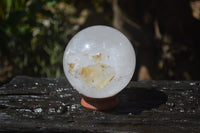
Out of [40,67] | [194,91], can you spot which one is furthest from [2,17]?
[194,91]

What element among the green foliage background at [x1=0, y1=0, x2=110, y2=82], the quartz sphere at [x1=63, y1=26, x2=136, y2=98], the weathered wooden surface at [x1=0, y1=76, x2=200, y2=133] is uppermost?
the green foliage background at [x1=0, y1=0, x2=110, y2=82]

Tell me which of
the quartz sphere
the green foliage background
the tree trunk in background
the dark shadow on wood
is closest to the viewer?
the quartz sphere

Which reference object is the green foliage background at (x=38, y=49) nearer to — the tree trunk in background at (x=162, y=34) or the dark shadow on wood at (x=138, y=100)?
the tree trunk in background at (x=162, y=34)

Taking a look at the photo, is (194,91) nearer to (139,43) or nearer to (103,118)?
(103,118)

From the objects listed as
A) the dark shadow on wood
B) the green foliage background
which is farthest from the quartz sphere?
the green foliage background

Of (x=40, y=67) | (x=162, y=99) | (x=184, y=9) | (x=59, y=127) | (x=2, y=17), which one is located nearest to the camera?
(x=59, y=127)

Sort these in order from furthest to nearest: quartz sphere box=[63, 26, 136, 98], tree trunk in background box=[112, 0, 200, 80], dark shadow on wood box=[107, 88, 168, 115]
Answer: tree trunk in background box=[112, 0, 200, 80], dark shadow on wood box=[107, 88, 168, 115], quartz sphere box=[63, 26, 136, 98]

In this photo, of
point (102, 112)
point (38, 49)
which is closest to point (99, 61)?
point (102, 112)

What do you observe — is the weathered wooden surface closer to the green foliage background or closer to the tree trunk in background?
the tree trunk in background
